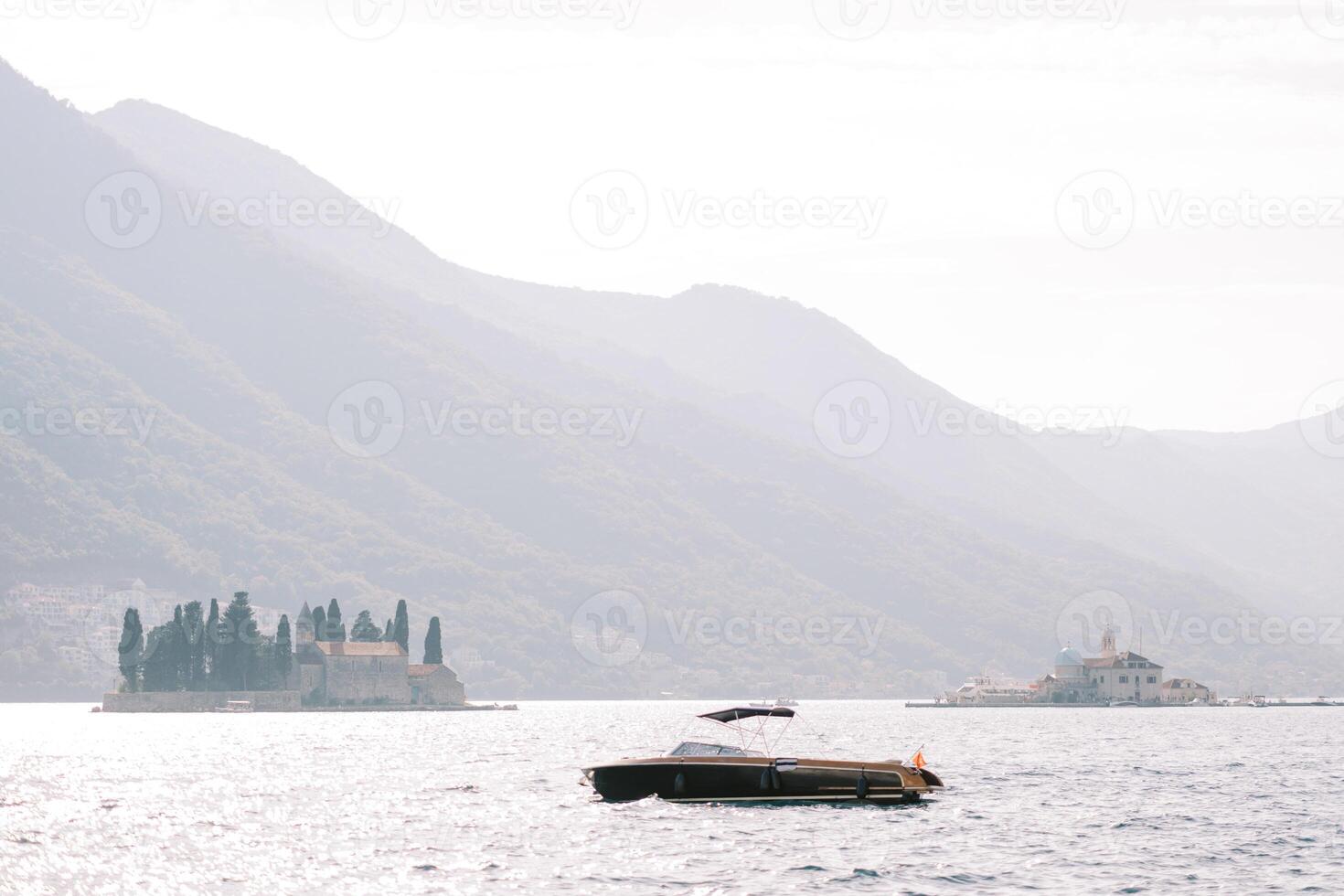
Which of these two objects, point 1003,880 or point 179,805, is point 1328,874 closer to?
point 1003,880

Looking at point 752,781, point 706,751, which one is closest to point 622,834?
point 752,781

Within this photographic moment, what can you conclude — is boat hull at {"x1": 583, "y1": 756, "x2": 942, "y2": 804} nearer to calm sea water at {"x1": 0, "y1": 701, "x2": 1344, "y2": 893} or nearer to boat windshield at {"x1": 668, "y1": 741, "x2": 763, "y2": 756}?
calm sea water at {"x1": 0, "y1": 701, "x2": 1344, "y2": 893}

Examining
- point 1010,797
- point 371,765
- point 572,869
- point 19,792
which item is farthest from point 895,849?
point 371,765

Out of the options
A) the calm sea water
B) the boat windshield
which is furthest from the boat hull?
the boat windshield

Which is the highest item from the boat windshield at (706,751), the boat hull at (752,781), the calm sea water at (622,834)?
the boat windshield at (706,751)

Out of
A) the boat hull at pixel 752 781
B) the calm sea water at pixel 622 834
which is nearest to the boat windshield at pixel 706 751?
the boat hull at pixel 752 781

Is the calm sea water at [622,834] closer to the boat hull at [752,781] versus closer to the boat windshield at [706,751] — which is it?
the boat hull at [752,781]

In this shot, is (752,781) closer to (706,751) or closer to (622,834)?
(706,751)

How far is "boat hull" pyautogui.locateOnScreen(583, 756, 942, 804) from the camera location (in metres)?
107

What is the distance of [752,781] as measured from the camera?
106 m

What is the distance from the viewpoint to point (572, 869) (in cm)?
7969

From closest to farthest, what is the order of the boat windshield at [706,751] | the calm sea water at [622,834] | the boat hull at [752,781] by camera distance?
the calm sea water at [622,834]
the boat hull at [752,781]
the boat windshield at [706,751]

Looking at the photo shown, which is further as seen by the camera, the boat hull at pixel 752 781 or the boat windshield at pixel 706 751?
the boat windshield at pixel 706 751

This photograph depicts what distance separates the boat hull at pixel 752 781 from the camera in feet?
350
